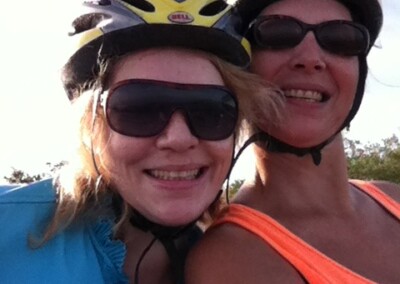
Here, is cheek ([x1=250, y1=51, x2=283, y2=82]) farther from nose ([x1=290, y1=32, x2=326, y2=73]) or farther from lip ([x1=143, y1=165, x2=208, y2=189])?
lip ([x1=143, y1=165, x2=208, y2=189])

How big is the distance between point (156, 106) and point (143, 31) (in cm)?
26

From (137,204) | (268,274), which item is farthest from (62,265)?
(268,274)

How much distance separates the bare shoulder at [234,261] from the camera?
8.68ft

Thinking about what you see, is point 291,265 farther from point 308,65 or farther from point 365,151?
point 365,151

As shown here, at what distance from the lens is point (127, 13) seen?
2.67 meters

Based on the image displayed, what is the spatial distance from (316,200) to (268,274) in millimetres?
620

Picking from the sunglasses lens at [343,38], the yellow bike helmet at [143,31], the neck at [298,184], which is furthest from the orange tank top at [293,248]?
the sunglasses lens at [343,38]

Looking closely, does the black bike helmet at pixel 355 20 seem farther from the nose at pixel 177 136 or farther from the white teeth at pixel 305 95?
the nose at pixel 177 136

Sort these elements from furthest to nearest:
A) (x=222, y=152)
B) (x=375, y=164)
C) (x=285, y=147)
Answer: (x=375, y=164), (x=285, y=147), (x=222, y=152)

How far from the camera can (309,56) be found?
289cm

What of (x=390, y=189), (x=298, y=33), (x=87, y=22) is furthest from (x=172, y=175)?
(x=390, y=189)

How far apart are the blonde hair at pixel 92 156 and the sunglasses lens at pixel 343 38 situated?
1.12ft

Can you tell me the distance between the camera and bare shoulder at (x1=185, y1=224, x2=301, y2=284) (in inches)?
104

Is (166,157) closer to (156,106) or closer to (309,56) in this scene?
(156,106)
